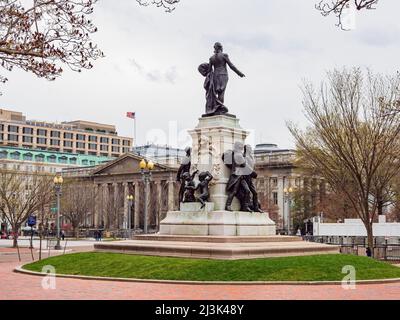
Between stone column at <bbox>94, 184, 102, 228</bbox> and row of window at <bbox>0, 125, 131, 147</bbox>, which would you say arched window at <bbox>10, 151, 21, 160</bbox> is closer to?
row of window at <bbox>0, 125, 131, 147</bbox>

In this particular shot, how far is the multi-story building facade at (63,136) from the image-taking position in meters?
155

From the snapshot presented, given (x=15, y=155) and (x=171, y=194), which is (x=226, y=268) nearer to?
(x=171, y=194)

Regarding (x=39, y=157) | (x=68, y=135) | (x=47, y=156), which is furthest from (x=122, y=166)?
(x=68, y=135)

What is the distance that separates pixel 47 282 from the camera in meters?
19.6

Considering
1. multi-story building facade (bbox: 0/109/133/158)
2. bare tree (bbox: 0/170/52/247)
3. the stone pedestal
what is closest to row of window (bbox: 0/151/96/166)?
multi-story building facade (bbox: 0/109/133/158)

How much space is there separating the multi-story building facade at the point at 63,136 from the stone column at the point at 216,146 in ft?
405

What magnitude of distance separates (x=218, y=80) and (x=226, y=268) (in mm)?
10373

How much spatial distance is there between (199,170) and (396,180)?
119 ft

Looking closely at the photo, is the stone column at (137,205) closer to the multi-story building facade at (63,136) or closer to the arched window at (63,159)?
the multi-story building facade at (63,136)

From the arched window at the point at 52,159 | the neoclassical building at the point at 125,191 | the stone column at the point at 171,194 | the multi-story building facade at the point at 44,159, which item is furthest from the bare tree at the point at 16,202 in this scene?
the arched window at the point at 52,159

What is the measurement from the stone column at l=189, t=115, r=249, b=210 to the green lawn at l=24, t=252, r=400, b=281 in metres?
4.73

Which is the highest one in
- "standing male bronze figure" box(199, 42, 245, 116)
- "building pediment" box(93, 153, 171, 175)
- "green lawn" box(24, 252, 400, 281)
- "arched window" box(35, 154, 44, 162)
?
"arched window" box(35, 154, 44, 162)

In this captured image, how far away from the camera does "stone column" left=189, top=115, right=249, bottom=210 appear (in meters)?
26.1
